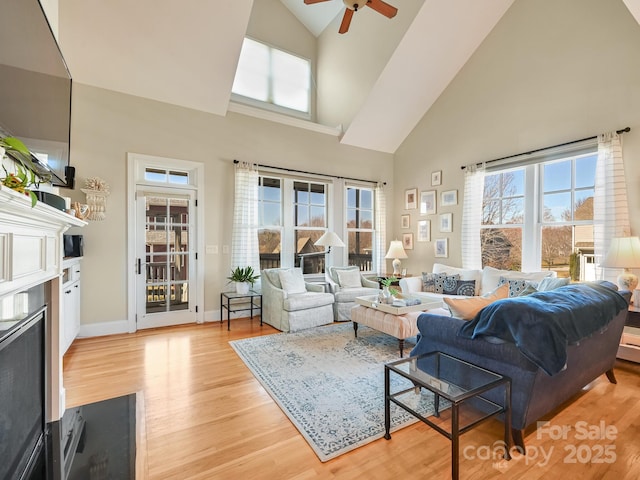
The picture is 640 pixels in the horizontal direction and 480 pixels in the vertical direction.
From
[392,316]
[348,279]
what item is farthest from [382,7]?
[348,279]

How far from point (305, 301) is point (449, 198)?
3.07 m

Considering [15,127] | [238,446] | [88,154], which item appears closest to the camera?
[15,127]

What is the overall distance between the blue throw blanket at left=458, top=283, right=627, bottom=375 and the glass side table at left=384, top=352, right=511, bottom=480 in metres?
0.21

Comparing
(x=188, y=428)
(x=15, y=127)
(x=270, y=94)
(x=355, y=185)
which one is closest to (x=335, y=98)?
(x=270, y=94)

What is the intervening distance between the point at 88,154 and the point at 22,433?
10.6ft

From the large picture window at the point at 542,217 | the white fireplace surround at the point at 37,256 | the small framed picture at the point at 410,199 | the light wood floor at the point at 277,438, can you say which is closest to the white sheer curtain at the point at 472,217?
the large picture window at the point at 542,217

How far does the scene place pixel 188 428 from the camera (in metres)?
2.00

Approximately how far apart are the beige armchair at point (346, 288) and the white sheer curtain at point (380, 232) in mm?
862

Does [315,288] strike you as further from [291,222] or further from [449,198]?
[449,198]

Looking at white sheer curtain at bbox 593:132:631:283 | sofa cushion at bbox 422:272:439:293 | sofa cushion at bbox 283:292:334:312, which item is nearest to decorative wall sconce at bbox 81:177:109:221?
sofa cushion at bbox 283:292:334:312

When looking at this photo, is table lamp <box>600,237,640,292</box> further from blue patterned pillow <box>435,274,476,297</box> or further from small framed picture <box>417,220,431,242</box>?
small framed picture <box>417,220,431,242</box>

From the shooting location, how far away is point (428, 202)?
5582mm

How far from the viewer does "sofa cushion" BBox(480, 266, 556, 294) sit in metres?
3.77

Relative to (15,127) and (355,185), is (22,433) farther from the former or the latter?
(355,185)
